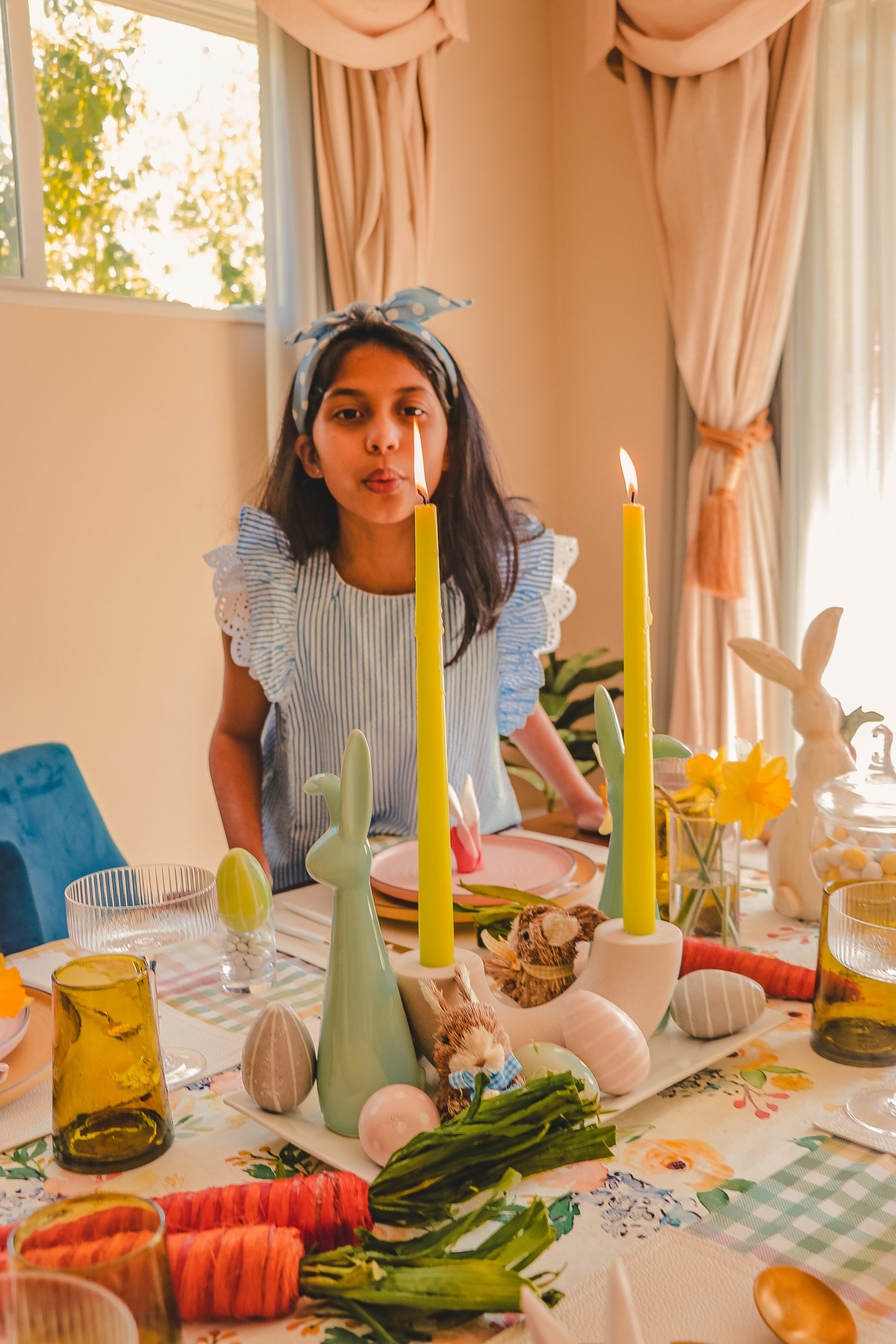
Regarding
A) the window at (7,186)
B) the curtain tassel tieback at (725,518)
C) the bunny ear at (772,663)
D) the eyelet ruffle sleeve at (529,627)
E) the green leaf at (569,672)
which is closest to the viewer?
the bunny ear at (772,663)

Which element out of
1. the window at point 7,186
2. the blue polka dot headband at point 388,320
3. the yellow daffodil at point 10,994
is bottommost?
the yellow daffodil at point 10,994

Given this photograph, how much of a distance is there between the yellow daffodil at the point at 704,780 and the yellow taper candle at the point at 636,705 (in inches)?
11.1

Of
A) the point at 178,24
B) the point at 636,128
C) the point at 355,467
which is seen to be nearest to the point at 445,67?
the point at 636,128

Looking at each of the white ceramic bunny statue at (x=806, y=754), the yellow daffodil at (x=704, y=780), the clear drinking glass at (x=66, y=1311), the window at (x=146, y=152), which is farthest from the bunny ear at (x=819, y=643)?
the window at (x=146, y=152)

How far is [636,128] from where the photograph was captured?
2725 mm

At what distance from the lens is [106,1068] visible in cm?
62

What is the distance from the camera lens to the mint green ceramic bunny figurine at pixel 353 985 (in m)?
0.62

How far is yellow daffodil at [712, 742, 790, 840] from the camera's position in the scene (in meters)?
0.84

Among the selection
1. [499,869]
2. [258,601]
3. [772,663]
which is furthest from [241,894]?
[258,601]

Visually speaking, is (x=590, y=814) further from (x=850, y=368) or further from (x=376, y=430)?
(x=850, y=368)

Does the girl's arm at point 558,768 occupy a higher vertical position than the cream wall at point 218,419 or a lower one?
lower

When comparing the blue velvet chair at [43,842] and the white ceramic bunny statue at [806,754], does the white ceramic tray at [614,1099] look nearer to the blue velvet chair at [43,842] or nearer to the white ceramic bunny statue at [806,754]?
the white ceramic bunny statue at [806,754]

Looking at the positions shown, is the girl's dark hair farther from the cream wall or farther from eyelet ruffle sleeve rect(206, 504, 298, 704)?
the cream wall

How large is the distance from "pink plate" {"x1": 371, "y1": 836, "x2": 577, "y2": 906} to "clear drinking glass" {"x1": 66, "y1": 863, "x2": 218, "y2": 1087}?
0.72 feet
